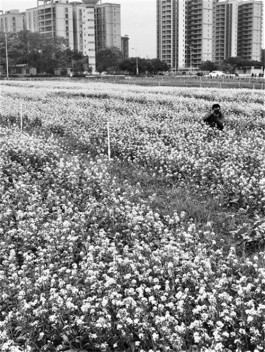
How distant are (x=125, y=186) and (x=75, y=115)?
11.4 meters

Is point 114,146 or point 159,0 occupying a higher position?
point 159,0

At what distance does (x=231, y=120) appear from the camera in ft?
63.3

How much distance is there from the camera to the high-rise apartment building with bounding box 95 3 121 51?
6073 inches

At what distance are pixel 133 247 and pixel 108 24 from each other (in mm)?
155216

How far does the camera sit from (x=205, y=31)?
141750 millimetres

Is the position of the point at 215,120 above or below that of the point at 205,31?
below

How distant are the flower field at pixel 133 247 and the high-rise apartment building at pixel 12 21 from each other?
169 metres

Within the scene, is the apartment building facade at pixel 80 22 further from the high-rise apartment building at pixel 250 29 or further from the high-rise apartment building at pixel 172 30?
the high-rise apartment building at pixel 250 29

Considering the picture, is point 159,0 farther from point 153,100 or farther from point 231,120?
point 231,120

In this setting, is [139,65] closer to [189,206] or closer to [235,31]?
[235,31]

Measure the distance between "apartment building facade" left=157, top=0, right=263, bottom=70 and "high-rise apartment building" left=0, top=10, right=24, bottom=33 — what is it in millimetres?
53279

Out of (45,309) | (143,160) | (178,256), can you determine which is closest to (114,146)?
(143,160)

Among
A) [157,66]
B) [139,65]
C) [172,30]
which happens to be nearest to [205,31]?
[172,30]

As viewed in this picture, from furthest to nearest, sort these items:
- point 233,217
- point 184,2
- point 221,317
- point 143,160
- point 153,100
A: point 184,2 < point 153,100 < point 143,160 < point 233,217 < point 221,317
